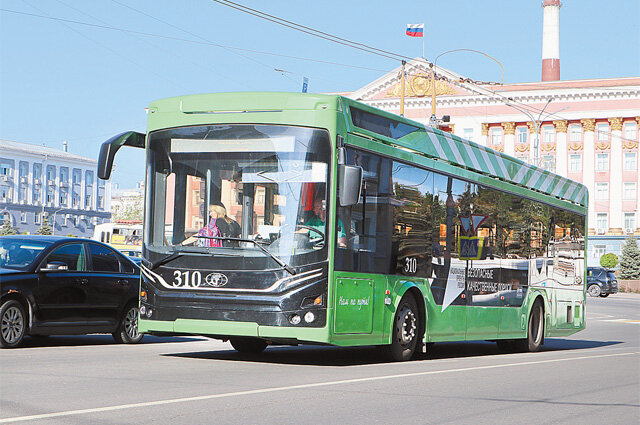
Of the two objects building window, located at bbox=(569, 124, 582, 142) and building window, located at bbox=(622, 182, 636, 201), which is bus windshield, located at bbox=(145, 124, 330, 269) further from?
building window, located at bbox=(569, 124, 582, 142)

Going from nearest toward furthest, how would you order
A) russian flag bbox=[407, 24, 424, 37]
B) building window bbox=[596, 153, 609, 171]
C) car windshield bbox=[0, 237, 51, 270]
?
car windshield bbox=[0, 237, 51, 270] < russian flag bbox=[407, 24, 424, 37] < building window bbox=[596, 153, 609, 171]

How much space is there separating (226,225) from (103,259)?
4.05m

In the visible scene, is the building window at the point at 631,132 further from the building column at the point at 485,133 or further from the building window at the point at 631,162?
the building column at the point at 485,133

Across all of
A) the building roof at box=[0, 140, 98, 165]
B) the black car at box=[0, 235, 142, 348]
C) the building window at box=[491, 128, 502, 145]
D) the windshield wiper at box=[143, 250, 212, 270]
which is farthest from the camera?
the building roof at box=[0, 140, 98, 165]

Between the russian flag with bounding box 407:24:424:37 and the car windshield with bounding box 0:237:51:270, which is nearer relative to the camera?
the car windshield with bounding box 0:237:51:270

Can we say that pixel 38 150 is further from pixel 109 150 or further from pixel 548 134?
pixel 109 150

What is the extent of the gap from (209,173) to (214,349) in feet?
14.1

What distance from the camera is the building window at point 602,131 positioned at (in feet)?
279

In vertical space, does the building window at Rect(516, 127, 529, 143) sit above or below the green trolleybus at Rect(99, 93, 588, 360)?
above

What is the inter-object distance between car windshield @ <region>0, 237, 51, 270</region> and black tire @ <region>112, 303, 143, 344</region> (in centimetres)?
184

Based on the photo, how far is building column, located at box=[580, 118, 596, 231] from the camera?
279 ft

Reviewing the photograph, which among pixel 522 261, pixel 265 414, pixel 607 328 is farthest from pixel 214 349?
pixel 607 328

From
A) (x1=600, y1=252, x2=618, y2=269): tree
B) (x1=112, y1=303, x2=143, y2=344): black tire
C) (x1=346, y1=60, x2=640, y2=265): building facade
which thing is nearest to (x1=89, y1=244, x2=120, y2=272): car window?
(x1=112, y1=303, x2=143, y2=344): black tire

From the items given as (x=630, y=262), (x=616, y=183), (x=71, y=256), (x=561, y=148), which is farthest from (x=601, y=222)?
(x=71, y=256)
